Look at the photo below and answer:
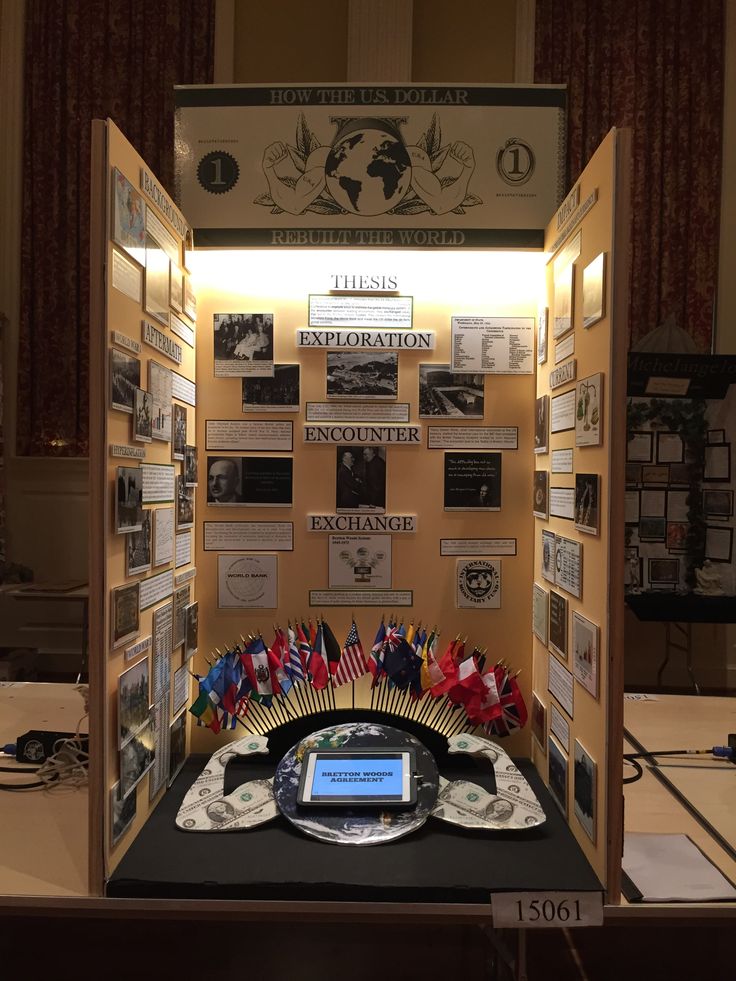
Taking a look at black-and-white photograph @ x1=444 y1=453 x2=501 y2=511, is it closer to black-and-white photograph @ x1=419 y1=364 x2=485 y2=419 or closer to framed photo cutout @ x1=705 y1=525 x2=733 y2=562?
black-and-white photograph @ x1=419 y1=364 x2=485 y2=419

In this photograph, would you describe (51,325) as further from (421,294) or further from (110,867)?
(110,867)

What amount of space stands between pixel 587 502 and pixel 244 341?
0.89m

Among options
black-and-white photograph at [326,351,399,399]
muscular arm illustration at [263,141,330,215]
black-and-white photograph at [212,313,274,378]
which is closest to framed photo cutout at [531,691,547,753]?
black-and-white photograph at [326,351,399,399]

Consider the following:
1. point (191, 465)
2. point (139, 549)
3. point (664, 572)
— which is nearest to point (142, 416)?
point (139, 549)

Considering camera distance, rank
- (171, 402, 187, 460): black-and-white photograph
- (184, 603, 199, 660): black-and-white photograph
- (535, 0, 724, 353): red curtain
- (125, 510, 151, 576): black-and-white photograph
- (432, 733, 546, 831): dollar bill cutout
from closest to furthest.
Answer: (125, 510, 151, 576): black-and-white photograph
(432, 733, 546, 831): dollar bill cutout
(171, 402, 187, 460): black-and-white photograph
(184, 603, 199, 660): black-and-white photograph
(535, 0, 724, 353): red curtain

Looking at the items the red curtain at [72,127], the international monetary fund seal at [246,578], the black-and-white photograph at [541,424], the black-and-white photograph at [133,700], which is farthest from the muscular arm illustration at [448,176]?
the red curtain at [72,127]

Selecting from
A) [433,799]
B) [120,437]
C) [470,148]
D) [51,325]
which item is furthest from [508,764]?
[51,325]

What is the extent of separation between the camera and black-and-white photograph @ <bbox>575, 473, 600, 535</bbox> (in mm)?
1249

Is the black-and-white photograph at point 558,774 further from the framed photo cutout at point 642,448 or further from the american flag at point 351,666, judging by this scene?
the framed photo cutout at point 642,448

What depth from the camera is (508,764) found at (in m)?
1.57

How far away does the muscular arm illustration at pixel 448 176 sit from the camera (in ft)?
5.34

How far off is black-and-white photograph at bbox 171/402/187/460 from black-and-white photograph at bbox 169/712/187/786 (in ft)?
1.91

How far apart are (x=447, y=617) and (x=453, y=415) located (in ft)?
1.60

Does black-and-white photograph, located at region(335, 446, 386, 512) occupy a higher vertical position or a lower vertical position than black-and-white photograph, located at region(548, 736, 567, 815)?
higher
